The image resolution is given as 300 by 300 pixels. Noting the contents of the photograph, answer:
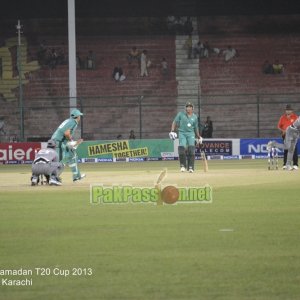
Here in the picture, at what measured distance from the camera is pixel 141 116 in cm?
4966

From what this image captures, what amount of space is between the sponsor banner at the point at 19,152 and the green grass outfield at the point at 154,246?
764 inches

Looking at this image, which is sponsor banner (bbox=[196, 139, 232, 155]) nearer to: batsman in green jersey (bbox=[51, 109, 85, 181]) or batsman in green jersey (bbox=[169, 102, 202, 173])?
batsman in green jersey (bbox=[169, 102, 202, 173])

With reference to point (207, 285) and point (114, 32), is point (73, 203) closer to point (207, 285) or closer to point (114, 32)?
point (207, 285)

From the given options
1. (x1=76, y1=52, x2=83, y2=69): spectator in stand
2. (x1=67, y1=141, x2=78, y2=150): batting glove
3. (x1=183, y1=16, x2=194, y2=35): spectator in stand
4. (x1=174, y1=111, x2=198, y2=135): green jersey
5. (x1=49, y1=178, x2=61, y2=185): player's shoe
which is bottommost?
(x1=49, y1=178, x2=61, y2=185): player's shoe

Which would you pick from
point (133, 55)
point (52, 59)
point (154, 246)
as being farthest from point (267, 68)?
point (154, 246)

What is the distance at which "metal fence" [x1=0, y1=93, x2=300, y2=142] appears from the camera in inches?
1933

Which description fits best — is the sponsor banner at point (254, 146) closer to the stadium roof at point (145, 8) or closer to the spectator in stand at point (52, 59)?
the stadium roof at point (145, 8)

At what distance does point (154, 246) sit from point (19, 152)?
29415mm

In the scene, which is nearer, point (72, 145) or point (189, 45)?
point (72, 145)

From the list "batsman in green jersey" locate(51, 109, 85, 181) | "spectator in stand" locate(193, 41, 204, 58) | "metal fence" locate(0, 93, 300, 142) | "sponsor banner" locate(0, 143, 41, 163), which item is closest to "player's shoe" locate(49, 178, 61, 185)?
"batsman in green jersey" locate(51, 109, 85, 181)

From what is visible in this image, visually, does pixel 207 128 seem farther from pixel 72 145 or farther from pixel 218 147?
pixel 72 145

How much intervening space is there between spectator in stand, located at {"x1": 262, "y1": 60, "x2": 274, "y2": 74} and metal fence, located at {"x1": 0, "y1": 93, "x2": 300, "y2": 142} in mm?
1684

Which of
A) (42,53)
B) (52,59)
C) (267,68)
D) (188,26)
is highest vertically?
(188,26)

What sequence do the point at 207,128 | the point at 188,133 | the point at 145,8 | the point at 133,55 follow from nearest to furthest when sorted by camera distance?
1. the point at 188,133
2. the point at 207,128
3. the point at 133,55
4. the point at 145,8
